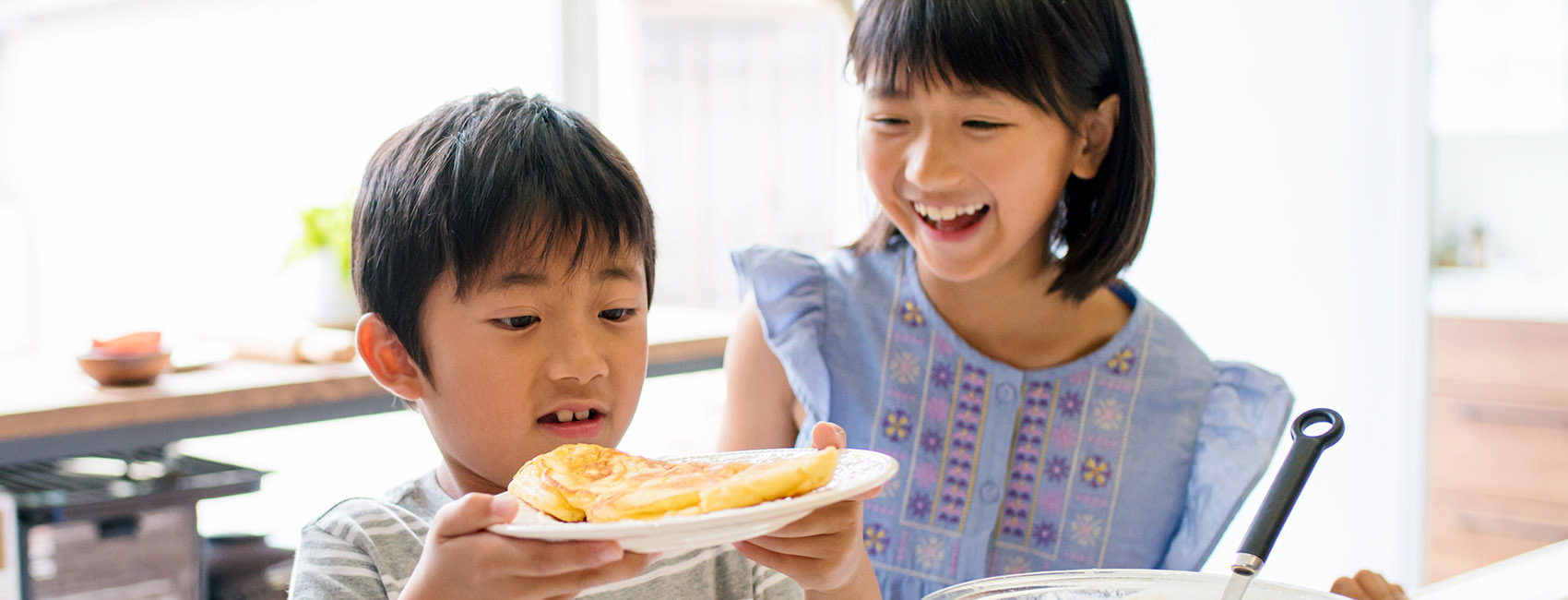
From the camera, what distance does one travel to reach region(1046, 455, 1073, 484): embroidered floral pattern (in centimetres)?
126

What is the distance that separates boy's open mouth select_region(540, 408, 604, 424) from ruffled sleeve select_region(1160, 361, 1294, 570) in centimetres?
68

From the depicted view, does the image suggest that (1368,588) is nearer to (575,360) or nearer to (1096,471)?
(1096,471)

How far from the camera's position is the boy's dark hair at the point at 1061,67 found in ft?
Result: 3.53

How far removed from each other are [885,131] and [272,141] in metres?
2.05

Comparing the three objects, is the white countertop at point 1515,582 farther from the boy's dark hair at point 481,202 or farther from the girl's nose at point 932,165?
the boy's dark hair at point 481,202

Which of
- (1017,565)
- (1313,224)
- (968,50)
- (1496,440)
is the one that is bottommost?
(1496,440)

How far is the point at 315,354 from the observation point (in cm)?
174

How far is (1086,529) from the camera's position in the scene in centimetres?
124

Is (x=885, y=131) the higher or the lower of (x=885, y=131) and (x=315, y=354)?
the higher

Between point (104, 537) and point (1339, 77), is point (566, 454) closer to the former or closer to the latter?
point (104, 537)

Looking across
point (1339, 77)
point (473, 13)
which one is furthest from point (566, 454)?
point (1339, 77)

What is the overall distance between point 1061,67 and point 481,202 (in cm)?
59

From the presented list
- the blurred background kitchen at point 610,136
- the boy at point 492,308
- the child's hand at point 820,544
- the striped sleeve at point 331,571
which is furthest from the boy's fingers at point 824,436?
the blurred background kitchen at point 610,136

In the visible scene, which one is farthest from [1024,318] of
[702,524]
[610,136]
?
[610,136]
